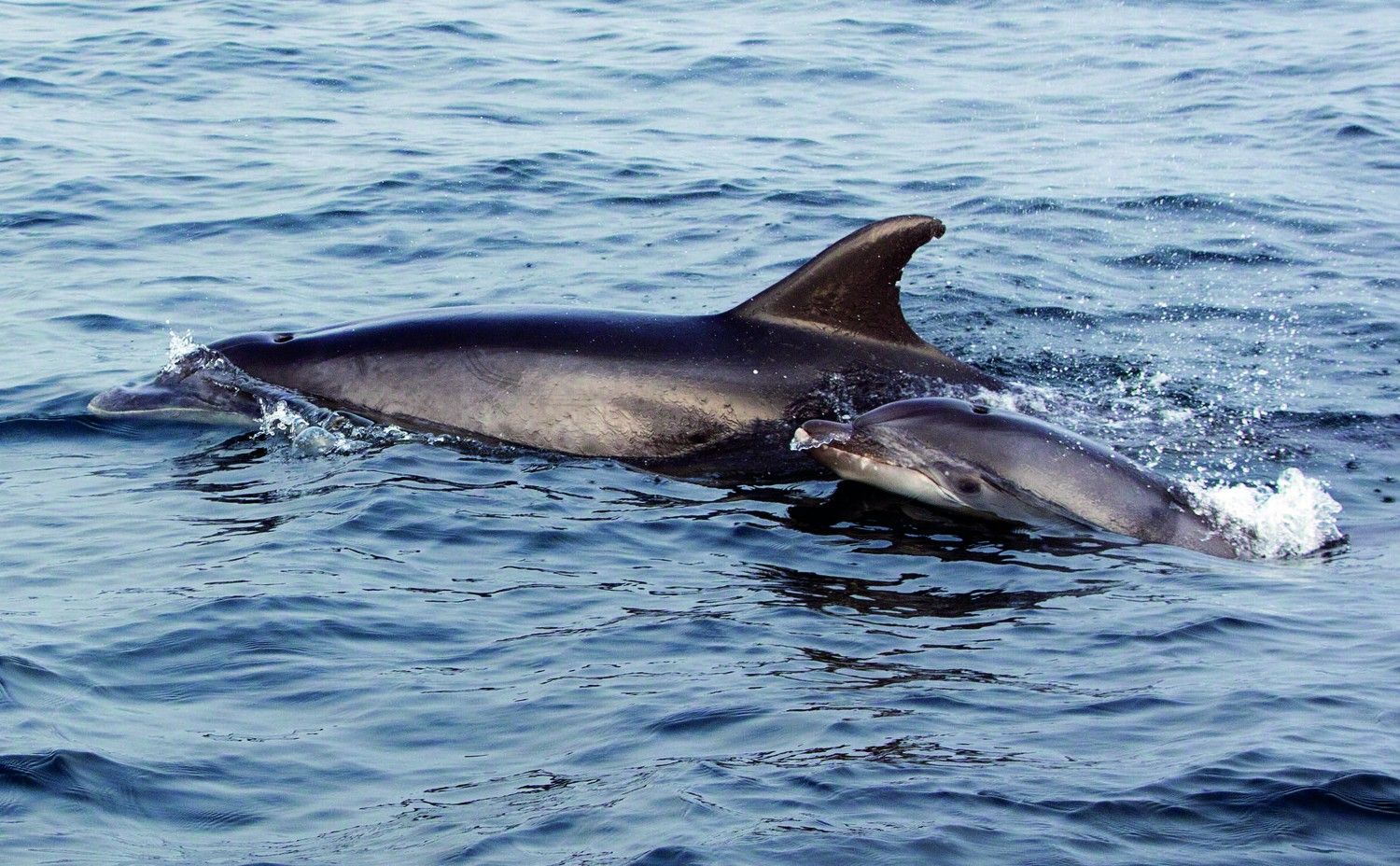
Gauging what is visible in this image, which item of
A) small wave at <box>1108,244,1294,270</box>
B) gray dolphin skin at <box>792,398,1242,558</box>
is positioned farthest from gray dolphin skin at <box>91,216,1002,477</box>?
small wave at <box>1108,244,1294,270</box>

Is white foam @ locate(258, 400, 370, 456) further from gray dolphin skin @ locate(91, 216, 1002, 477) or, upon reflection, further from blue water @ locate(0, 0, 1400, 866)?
gray dolphin skin @ locate(91, 216, 1002, 477)

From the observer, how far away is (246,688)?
341 inches

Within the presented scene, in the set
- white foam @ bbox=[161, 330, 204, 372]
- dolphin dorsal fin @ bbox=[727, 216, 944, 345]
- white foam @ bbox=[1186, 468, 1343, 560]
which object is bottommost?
white foam @ bbox=[1186, 468, 1343, 560]

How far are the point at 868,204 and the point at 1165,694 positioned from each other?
1369 centimetres

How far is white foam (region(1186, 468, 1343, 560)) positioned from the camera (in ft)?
36.8

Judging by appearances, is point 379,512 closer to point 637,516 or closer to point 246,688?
point 637,516

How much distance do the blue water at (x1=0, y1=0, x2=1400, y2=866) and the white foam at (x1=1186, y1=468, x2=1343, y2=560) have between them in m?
0.15

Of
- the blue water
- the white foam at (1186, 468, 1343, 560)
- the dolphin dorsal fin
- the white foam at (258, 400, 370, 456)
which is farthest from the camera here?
the white foam at (258, 400, 370, 456)

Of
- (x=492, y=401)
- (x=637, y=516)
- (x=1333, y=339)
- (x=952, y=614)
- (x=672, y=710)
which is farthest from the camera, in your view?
(x=1333, y=339)

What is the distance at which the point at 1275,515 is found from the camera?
453 inches

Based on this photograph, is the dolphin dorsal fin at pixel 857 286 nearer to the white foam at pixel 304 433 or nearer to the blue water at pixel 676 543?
the blue water at pixel 676 543

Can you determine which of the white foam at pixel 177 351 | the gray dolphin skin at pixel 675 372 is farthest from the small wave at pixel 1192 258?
Answer: the white foam at pixel 177 351

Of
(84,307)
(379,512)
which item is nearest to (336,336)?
(379,512)

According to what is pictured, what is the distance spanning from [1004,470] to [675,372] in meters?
2.53
